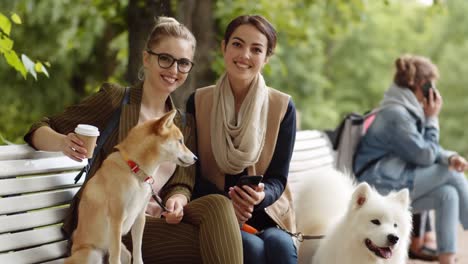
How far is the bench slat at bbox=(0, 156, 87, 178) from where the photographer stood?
301cm

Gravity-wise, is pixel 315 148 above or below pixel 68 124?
below

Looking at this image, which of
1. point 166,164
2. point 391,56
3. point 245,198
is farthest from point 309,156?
point 391,56

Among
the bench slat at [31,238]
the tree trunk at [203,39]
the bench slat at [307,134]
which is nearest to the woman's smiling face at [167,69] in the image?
the bench slat at [31,238]

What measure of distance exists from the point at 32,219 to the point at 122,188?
644 millimetres

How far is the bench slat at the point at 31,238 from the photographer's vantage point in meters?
2.89

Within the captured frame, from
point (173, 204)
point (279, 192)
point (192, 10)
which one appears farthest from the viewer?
point (192, 10)

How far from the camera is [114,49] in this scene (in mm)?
10367

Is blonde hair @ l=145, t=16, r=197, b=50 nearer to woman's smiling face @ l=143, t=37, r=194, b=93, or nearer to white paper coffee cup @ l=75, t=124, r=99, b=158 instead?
woman's smiling face @ l=143, t=37, r=194, b=93

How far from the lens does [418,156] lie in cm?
542

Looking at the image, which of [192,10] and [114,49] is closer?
[192,10]

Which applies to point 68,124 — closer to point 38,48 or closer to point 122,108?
point 122,108

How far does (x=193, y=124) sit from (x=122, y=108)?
0.43 meters

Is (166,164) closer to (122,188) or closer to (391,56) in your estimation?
(122,188)

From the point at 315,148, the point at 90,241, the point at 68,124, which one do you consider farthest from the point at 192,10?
the point at 90,241
